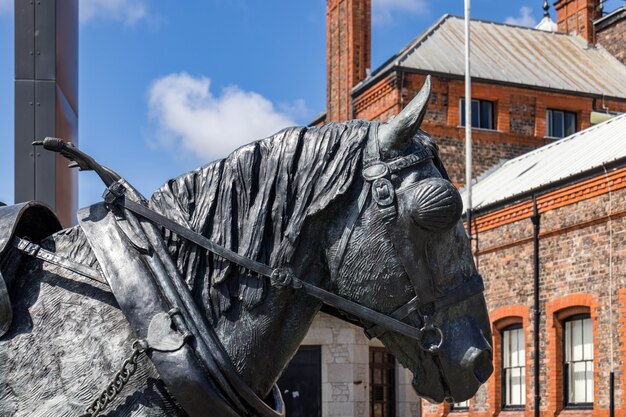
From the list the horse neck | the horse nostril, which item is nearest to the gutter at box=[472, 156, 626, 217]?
the horse nostril

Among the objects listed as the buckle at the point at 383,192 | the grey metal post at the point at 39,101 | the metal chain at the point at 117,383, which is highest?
the grey metal post at the point at 39,101

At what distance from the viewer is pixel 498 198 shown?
24.6 meters

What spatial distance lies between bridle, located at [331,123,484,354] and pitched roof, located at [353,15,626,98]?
94.9 feet

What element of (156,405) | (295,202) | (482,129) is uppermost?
Result: (482,129)

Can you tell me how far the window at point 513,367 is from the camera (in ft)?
78.2

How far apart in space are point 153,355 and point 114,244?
328 mm

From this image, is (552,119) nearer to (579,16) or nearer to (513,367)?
(579,16)

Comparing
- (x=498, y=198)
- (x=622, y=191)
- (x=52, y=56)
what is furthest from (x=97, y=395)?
(x=498, y=198)

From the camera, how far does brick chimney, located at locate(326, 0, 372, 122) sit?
3606cm

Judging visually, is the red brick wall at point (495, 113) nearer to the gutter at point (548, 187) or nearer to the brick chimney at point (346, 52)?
the brick chimney at point (346, 52)

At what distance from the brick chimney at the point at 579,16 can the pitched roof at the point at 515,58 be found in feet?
1.76

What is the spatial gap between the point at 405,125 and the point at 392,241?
32cm

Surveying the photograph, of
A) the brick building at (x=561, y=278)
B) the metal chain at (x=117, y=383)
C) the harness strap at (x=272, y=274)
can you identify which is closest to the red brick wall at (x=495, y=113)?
the brick building at (x=561, y=278)

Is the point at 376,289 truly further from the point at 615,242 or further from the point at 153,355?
the point at 615,242
